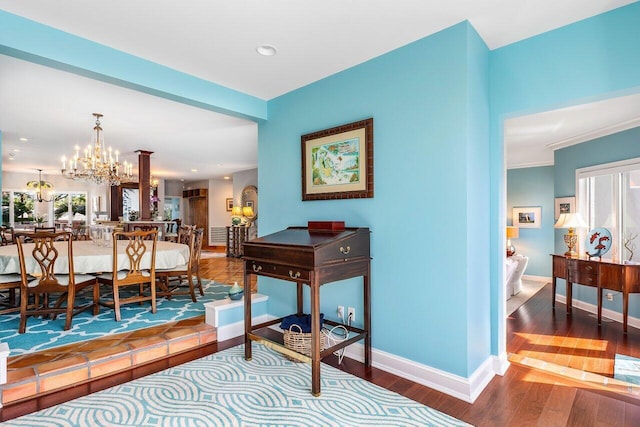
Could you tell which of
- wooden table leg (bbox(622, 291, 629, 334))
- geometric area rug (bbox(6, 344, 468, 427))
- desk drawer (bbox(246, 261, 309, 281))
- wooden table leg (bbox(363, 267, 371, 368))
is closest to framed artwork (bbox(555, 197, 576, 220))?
wooden table leg (bbox(622, 291, 629, 334))

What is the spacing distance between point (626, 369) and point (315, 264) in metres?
2.79

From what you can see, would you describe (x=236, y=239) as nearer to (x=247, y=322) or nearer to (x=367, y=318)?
(x=247, y=322)

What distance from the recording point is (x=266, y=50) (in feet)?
8.48

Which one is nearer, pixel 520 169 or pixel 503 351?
pixel 503 351

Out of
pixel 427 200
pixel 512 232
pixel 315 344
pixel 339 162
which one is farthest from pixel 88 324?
pixel 512 232

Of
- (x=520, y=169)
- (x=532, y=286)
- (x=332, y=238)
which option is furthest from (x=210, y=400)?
(x=520, y=169)

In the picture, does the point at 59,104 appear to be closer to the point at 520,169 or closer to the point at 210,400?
the point at 210,400

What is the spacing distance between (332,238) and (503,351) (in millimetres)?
1686

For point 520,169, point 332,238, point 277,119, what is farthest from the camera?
point 520,169

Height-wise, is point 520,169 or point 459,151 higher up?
point 520,169

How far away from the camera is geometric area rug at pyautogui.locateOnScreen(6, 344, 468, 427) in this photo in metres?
1.95

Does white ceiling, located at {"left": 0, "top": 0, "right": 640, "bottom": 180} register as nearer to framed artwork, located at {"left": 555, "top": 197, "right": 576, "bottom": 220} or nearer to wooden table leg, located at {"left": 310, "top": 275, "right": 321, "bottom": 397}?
framed artwork, located at {"left": 555, "top": 197, "right": 576, "bottom": 220}

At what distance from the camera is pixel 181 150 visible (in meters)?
6.49

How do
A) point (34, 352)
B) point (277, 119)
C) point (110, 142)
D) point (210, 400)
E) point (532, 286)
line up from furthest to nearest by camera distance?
1. point (532, 286)
2. point (110, 142)
3. point (277, 119)
4. point (34, 352)
5. point (210, 400)
